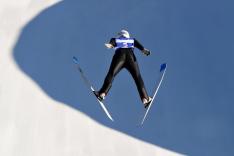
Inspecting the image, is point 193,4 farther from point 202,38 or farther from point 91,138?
point 91,138

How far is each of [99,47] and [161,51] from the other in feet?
4.16

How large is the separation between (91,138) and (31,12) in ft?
12.6

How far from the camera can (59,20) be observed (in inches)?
626

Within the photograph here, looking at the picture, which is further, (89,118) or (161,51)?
(161,51)

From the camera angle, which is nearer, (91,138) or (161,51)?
(91,138)

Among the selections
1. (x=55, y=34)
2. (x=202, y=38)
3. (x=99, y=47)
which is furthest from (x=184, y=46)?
(x=55, y=34)

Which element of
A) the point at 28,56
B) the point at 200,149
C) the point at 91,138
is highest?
the point at 28,56

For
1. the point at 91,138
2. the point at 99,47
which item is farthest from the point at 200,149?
the point at 99,47

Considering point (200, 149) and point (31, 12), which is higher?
point (31, 12)

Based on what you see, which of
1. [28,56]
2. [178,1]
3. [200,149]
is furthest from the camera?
[178,1]

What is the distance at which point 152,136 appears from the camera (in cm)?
1366

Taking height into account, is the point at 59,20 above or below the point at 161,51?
above

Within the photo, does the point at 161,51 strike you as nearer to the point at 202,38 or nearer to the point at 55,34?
the point at 202,38

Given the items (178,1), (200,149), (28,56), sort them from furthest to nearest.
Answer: (178,1)
(28,56)
(200,149)
